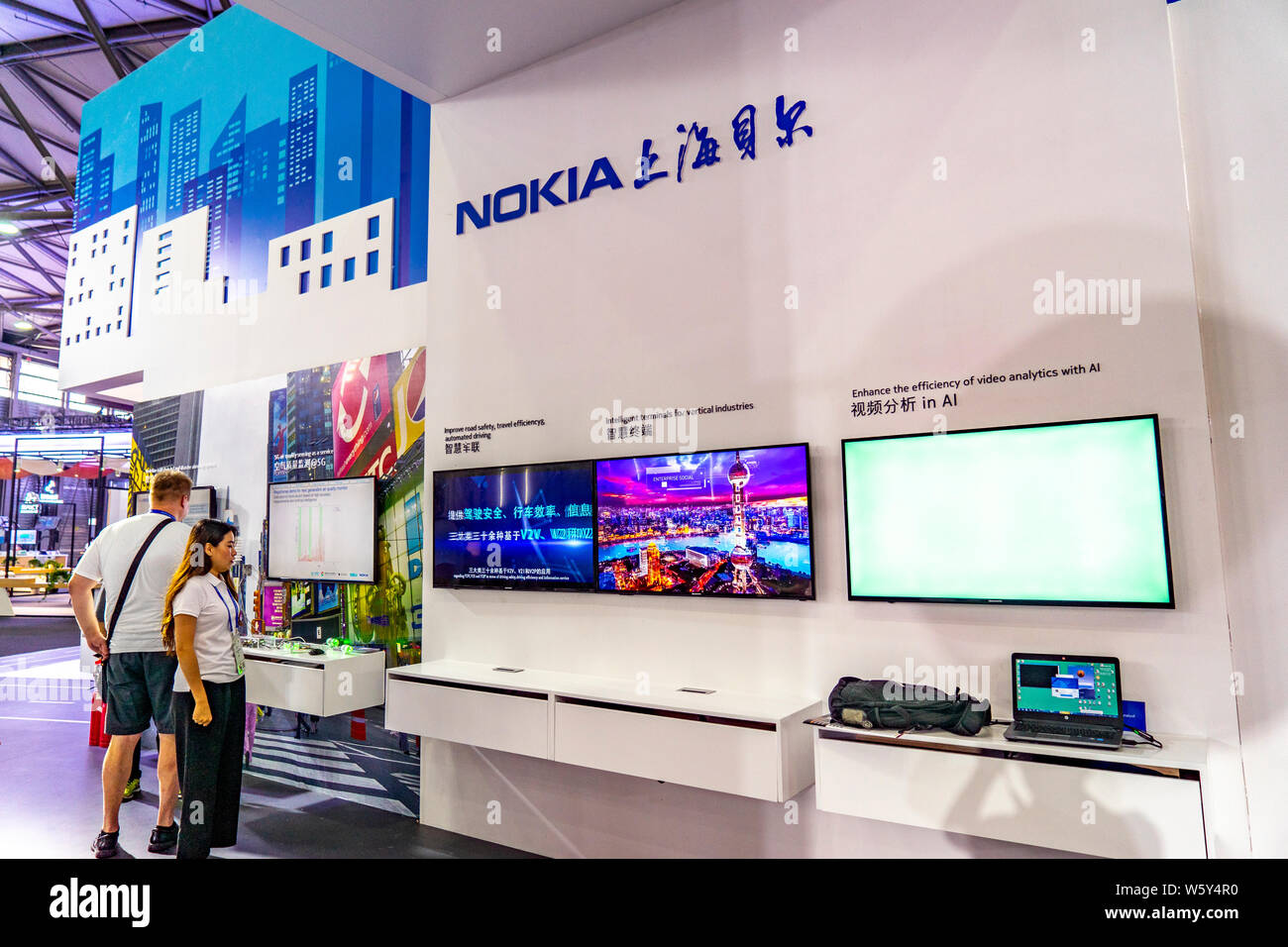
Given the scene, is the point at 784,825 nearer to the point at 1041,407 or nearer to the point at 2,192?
the point at 1041,407

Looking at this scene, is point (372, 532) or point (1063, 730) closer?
point (1063, 730)

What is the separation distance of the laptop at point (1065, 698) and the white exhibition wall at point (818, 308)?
0.11 meters

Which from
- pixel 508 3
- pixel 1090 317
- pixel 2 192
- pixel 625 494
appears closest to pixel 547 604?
pixel 625 494

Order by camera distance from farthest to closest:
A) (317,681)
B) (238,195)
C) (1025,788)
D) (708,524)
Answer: (238,195) → (317,681) → (708,524) → (1025,788)

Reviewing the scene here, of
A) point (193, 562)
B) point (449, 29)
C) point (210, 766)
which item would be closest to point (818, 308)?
point (449, 29)

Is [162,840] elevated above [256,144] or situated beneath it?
situated beneath

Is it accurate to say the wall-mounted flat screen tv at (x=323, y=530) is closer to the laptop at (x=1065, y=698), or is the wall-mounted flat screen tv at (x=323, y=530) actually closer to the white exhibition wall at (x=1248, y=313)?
the laptop at (x=1065, y=698)

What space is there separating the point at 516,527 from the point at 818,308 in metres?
1.73

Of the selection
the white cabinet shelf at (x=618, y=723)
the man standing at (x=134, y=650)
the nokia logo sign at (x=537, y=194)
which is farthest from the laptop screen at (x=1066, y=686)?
the man standing at (x=134, y=650)

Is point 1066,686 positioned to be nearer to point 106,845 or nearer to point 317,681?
point 317,681

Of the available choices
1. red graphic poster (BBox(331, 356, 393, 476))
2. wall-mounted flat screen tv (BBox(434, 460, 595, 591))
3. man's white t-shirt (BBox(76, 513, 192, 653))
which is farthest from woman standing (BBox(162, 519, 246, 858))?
red graphic poster (BBox(331, 356, 393, 476))

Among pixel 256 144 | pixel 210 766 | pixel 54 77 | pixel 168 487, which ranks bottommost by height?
pixel 210 766

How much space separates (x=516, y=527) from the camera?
3660 millimetres

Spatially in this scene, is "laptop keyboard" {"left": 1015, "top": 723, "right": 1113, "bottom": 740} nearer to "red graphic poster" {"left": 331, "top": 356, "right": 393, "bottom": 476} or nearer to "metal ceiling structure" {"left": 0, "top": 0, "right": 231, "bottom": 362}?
"red graphic poster" {"left": 331, "top": 356, "right": 393, "bottom": 476}
